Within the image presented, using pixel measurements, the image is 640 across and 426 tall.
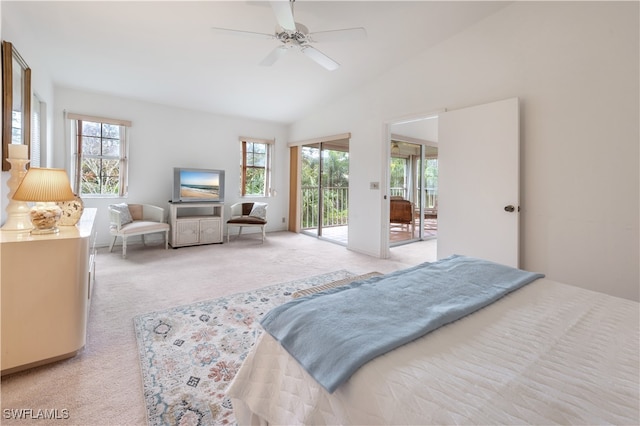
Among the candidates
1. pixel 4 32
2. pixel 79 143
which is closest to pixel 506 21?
pixel 4 32

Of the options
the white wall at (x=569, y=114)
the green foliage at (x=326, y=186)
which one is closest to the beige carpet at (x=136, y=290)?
the green foliage at (x=326, y=186)

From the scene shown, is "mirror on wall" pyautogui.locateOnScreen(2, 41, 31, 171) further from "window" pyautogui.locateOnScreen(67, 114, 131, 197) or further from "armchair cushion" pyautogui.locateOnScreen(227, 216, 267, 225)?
"armchair cushion" pyautogui.locateOnScreen(227, 216, 267, 225)

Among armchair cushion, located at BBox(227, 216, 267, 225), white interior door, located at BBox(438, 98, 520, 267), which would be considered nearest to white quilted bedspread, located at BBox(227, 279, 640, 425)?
white interior door, located at BBox(438, 98, 520, 267)

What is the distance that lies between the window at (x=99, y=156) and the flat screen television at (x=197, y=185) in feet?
2.55

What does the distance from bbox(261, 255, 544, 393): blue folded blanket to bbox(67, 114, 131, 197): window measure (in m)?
4.70

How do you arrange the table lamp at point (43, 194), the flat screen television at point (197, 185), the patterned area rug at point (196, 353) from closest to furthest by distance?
the patterned area rug at point (196, 353) → the table lamp at point (43, 194) → the flat screen television at point (197, 185)

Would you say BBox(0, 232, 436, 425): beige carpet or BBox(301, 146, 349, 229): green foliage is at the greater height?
BBox(301, 146, 349, 229): green foliage

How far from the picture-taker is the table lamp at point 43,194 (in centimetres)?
177

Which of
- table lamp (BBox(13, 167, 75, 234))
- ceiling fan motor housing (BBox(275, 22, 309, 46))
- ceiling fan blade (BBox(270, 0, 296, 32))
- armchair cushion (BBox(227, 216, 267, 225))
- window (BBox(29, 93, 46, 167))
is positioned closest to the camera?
table lamp (BBox(13, 167, 75, 234))

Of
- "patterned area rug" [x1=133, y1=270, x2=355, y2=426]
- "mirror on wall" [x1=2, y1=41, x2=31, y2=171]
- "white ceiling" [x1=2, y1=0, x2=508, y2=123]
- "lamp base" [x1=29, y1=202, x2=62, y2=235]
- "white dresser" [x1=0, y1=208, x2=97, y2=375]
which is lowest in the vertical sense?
"patterned area rug" [x1=133, y1=270, x2=355, y2=426]

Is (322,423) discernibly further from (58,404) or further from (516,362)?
(58,404)

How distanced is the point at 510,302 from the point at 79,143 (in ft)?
18.2

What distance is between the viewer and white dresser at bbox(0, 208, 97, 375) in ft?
5.27

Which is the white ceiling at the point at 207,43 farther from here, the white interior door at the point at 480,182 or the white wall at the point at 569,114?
the white interior door at the point at 480,182
